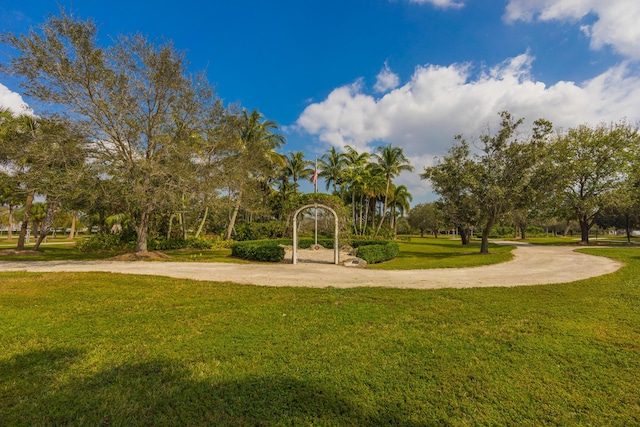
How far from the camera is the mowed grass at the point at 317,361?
2.88 metres

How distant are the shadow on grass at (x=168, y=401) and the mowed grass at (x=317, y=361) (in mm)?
16

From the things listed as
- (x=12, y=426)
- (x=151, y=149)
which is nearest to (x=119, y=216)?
(x=151, y=149)

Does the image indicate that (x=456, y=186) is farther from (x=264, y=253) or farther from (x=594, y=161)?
(x=594, y=161)

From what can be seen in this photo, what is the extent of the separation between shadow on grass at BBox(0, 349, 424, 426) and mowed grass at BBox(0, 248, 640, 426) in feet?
0.05

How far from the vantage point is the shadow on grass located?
8.96ft

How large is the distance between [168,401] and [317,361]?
1.74 m

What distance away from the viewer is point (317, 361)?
3830 mm

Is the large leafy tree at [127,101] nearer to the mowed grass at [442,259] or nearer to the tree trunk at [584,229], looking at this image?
the mowed grass at [442,259]

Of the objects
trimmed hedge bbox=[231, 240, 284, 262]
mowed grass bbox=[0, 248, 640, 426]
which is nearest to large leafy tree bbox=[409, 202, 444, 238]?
trimmed hedge bbox=[231, 240, 284, 262]

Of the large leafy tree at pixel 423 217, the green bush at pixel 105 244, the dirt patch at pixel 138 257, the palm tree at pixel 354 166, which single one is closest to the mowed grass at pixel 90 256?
the dirt patch at pixel 138 257

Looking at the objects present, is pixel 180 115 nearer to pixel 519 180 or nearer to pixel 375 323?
pixel 375 323

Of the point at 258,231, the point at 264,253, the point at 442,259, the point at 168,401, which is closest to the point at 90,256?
the point at 264,253

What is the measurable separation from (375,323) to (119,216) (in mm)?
33241

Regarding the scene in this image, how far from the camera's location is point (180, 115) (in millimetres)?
15945
